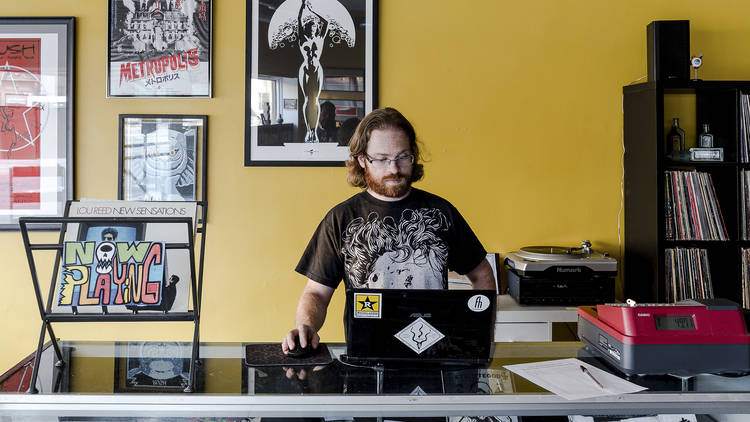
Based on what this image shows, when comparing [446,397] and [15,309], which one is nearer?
[446,397]

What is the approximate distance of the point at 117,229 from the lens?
1.29 m

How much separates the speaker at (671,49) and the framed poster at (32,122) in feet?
10.3

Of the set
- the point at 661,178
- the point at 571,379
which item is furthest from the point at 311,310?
the point at 661,178

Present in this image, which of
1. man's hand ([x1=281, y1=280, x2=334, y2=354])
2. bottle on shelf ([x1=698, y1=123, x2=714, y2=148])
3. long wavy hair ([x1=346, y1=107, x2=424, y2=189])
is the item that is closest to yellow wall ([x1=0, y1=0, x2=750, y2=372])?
bottle on shelf ([x1=698, y1=123, x2=714, y2=148])

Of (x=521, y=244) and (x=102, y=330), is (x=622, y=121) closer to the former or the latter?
(x=521, y=244)

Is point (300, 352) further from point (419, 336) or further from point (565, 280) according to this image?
point (565, 280)

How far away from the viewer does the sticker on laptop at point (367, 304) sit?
47.8 inches

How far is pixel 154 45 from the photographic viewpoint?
2984 millimetres

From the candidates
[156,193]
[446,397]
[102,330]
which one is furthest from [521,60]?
[102,330]

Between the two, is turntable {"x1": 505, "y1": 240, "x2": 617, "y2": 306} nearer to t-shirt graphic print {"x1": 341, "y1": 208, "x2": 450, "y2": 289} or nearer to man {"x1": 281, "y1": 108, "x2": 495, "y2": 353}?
man {"x1": 281, "y1": 108, "x2": 495, "y2": 353}

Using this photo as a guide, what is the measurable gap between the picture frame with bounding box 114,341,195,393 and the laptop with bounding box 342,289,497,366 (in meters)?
0.40

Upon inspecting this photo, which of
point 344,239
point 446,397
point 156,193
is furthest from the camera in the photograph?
point 156,193

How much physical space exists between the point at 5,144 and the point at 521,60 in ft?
9.50

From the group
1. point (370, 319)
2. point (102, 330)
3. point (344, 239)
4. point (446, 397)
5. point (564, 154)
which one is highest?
point (564, 154)
